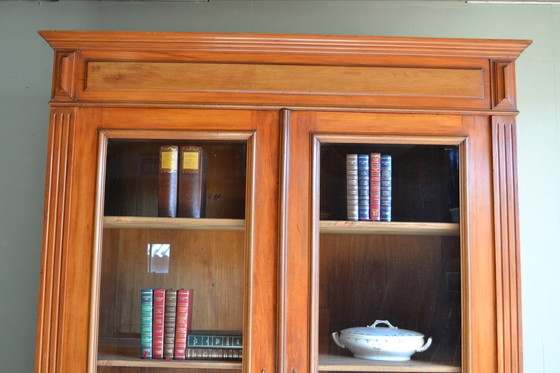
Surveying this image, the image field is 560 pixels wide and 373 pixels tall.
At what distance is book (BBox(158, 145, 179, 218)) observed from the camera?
5.41 feet

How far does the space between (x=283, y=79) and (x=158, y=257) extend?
1.95 feet

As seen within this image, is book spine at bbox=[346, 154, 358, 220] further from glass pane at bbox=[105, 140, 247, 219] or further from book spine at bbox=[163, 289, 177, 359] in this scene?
book spine at bbox=[163, 289, 177, 359]

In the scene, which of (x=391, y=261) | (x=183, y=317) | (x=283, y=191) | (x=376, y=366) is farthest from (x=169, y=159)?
(x=376, y=366)

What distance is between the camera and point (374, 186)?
5.44ft

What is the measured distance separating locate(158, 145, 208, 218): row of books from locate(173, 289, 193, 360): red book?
0.22 metres

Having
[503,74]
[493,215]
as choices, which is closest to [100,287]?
[493,215]

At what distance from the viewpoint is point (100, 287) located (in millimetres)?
1589

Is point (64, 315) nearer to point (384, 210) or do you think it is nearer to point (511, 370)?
point (384, 210)

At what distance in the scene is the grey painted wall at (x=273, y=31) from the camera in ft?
6.68

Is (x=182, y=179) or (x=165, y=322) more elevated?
(x=182, y=179)

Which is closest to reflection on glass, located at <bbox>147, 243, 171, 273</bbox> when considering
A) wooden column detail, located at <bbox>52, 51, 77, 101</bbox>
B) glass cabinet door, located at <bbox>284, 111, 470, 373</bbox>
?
glass cabinet door, located at <bbox>284, 111, 470, 373</bbox>

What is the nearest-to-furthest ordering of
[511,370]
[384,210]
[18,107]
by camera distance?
[511,370] → [384,210] → [18,107]

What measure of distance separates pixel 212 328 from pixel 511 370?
0.78 metres

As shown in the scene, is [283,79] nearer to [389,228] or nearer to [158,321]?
[389,228]
